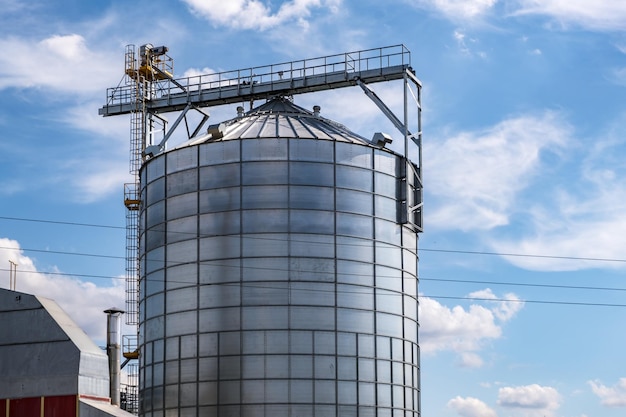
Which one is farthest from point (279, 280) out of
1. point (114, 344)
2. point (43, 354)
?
point (43, 354)

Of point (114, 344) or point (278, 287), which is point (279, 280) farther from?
point (114, 344)

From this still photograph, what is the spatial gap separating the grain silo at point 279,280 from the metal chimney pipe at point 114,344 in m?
1.63

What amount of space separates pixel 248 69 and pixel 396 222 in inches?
528

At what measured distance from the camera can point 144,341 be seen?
50.3 meters

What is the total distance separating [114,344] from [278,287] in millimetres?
7742

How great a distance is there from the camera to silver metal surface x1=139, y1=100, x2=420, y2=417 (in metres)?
46.3

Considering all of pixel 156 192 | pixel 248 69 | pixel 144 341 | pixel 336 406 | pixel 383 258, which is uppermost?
pixel 248 69

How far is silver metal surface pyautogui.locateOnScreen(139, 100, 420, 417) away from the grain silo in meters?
0.05

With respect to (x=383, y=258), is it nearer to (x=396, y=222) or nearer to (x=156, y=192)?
(x=396, y=222)

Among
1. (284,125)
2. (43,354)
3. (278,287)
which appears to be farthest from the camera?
(284,125)

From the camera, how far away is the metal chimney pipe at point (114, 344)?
157 ft

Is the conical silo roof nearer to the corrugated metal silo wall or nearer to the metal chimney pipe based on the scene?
the corrugated metal silo wall

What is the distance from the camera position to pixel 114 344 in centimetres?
4806

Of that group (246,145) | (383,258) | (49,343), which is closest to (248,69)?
(246,145)
